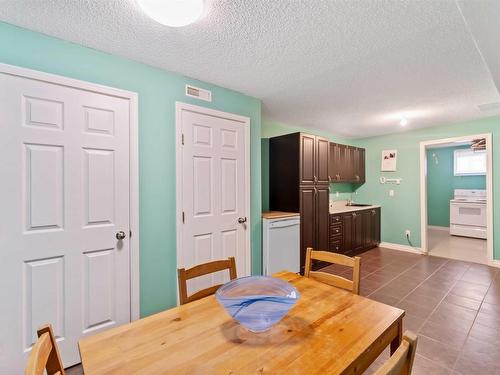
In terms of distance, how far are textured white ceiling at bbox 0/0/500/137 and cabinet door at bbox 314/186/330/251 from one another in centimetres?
148

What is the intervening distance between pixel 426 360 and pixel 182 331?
1.92 metres

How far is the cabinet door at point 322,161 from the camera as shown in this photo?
3.74 metres

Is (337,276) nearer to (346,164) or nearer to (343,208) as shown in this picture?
(343,208)

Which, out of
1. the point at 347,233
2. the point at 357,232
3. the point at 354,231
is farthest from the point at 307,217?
the point at 357,232

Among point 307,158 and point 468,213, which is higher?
point 307,158

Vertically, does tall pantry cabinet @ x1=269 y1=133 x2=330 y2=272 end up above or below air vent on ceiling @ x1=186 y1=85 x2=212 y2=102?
below

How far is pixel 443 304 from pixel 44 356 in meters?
3.41

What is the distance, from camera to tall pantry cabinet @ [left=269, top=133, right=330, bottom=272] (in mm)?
3465

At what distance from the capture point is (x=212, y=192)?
8.38ft

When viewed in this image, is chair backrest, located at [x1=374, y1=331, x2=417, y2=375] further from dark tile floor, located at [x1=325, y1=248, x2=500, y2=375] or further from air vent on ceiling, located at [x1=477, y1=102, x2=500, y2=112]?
air vent on ceiling, located at [x1=477, y1=102, x2=500, y2=112]

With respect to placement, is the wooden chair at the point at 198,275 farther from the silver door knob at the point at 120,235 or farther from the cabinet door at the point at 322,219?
the cabinet door at the point at 322,219

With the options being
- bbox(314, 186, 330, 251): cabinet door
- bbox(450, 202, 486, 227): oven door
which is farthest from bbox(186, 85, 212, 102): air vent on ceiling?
bbox(450, 202, 486, 227): oven door

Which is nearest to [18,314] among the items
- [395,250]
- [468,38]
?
[468,38]

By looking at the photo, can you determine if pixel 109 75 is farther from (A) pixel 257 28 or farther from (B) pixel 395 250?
(B) pixel 395 250
